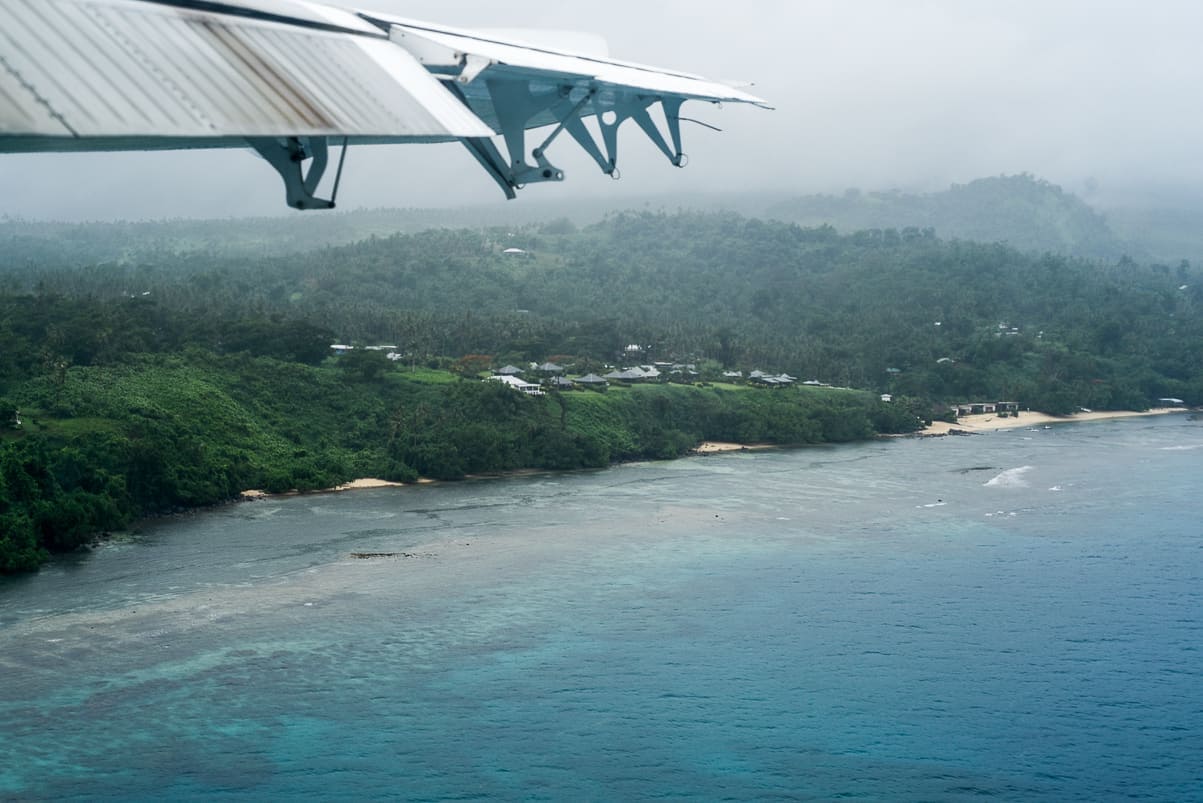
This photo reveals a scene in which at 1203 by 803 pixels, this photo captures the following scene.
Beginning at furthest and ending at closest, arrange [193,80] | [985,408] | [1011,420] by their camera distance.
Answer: [985,408]
[1011,420]
[193,80]

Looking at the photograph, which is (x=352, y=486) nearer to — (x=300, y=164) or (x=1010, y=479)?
(x=1010, y=479)

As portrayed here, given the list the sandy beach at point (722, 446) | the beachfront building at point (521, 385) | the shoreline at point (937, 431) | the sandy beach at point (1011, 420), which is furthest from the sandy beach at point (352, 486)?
the sandy beach at point (1011, 420)

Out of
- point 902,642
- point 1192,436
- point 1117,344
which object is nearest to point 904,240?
point 1117,344

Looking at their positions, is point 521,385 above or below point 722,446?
above

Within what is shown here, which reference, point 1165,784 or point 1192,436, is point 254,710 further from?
point 1192,436

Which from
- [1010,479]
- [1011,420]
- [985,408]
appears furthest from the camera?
[985,408]

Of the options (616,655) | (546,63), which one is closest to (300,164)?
(546,63)

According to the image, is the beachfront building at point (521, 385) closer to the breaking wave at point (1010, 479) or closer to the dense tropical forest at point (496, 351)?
the dense tropical forest at point (496, 351)

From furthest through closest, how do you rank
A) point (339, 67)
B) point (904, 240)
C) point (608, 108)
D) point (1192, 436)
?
point (904, 240) < point (1192, 436) < point (608, 108) < point (339, 67)
